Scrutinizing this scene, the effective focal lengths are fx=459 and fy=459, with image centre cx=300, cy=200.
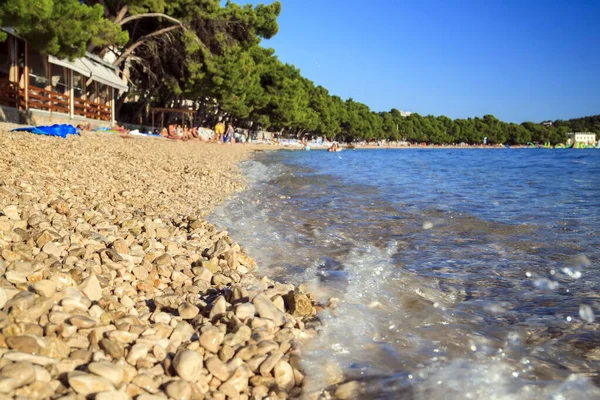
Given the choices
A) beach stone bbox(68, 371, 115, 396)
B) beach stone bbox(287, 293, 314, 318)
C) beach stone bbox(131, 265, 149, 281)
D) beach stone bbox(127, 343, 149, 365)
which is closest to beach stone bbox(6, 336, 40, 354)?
beach stone bbox(68, 371, 115, 396)

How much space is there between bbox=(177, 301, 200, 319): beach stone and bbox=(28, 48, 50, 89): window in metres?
20.3

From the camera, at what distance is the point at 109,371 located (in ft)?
6.13

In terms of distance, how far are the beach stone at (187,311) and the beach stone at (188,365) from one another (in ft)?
1.79

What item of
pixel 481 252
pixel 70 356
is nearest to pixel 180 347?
pixel 70 356

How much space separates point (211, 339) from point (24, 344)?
804 millimetres

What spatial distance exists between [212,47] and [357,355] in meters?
27.5

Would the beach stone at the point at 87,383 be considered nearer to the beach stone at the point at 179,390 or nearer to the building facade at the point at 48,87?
the beach stone at the point at 179,390

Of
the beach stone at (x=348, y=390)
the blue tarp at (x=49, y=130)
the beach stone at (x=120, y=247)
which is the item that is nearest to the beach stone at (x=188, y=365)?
the beach stone at (x=348, y=390)

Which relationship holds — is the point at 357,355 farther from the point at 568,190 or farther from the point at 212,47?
the point at 212,47

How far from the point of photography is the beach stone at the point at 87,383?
1.75 m

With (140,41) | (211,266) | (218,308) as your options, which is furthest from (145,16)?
(218,308)

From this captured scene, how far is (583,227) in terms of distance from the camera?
609 cm

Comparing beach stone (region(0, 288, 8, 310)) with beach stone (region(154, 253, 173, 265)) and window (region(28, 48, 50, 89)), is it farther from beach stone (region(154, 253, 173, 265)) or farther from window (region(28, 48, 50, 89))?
window (region(28, 48, 50, 89))

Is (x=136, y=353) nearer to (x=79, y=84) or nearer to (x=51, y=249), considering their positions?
(x=51, y=249)
